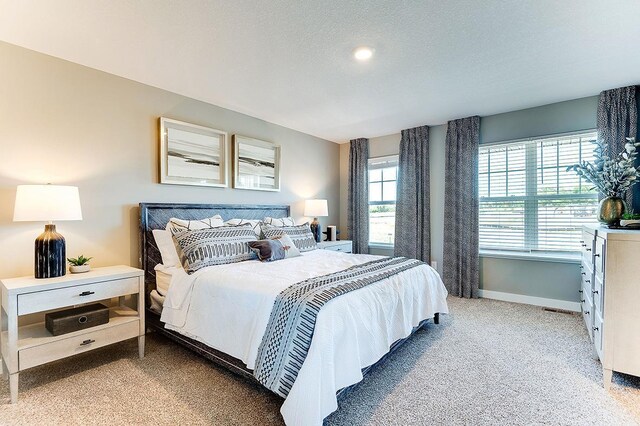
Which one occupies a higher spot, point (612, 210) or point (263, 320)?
point (612, 210)

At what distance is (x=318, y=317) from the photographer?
5.49 ft

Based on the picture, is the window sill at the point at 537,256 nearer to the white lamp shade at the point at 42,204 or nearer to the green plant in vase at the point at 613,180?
the green plant in vase at the point at 613,180

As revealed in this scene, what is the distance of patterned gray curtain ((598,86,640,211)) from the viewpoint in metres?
3.21

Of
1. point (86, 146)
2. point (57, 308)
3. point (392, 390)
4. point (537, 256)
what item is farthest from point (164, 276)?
point (537, 256)

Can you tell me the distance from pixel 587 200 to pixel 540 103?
1287 millimetres

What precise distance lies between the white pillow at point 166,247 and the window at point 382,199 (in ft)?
11.3

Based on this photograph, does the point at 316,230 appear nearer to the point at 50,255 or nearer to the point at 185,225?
the point at 185,225

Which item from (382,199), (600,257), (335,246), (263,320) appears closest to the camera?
(263,320)

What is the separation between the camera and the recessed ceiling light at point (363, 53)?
242 cm

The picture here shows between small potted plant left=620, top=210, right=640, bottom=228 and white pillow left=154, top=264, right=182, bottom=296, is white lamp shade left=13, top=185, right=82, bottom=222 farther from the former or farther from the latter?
small potted plant left=620, top=210, right=640, bottom=228

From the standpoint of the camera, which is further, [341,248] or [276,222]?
[341,248]

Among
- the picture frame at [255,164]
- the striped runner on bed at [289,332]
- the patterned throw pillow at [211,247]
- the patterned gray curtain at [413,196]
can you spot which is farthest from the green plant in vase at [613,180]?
the picture frame at [255,164]

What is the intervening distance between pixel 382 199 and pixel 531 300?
2.55 m

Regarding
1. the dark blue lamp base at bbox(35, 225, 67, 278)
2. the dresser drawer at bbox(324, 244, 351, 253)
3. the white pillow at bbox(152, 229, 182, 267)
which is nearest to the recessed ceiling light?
the white pillow at bbox(152, 229, 182, 267)
